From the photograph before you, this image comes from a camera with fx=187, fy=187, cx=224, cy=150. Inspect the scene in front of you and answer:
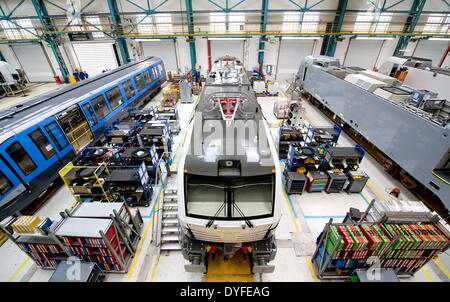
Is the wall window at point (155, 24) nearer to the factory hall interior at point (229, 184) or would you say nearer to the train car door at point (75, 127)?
the factory hall interior at point (229, 184)

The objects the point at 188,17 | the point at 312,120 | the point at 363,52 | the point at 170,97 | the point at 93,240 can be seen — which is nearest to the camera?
the point at 93,240

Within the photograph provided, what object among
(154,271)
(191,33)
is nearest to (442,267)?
(154,271)

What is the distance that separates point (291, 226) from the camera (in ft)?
17.9

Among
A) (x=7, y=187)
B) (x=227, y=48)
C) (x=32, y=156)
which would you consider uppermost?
(x=227, y=48)

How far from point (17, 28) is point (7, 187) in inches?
849

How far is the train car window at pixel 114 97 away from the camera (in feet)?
32.0

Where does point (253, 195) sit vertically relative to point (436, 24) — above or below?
below

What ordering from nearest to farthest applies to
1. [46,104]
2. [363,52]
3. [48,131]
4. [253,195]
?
[253,195]
[48,131]
[46,104]
[363,52]

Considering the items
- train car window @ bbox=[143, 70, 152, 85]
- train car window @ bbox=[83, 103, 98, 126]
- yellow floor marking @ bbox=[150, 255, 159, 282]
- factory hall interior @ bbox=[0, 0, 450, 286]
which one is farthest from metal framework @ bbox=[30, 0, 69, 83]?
yellow floor marking @ bbox=[150, 255, 159, 282]

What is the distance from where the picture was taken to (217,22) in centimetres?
1650

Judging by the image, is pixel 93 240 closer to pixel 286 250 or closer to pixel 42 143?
pixel 286 250

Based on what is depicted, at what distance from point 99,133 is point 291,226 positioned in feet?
30.4

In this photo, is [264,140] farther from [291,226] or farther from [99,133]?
[99,133]

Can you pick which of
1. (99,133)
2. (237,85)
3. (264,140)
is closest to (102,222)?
(264,140)
